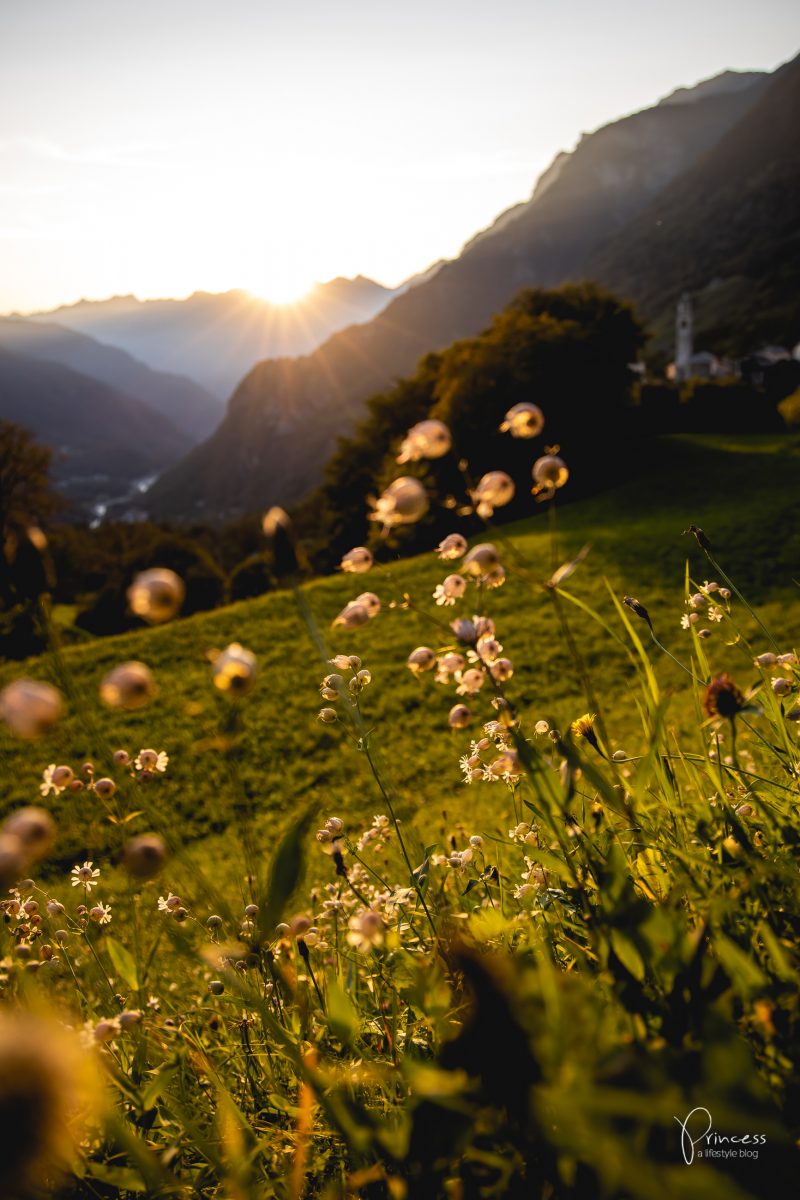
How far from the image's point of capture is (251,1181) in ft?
4.78

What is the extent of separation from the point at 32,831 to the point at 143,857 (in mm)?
190

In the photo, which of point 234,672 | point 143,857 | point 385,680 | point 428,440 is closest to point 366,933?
point 143,857

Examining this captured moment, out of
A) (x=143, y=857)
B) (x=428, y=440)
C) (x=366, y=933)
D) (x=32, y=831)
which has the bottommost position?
(x=366, y=933)

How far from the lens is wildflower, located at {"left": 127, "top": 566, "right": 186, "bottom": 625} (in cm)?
112

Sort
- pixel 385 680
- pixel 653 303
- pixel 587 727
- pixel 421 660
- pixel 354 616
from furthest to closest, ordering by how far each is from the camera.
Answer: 1. pixel 653 303
2. pixel 385 680
3. pixel 587 727
4. pixel 421 660
5. pixel 354 616

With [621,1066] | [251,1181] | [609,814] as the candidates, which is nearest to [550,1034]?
[621,1066]

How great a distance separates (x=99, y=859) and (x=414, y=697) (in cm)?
526

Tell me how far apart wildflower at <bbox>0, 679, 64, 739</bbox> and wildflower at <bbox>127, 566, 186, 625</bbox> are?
0.67ft

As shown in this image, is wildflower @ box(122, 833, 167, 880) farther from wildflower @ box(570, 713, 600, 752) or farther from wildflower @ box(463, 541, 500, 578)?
wildflower @ box(570, 713, 600, 752)

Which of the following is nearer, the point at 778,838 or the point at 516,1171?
the point at 516,1171

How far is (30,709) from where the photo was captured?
1012 millimetres

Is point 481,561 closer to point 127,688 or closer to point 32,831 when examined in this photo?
point 127,688

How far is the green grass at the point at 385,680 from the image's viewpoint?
8.19 m

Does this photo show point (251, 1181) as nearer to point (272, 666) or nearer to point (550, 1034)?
point (550, 1034)
